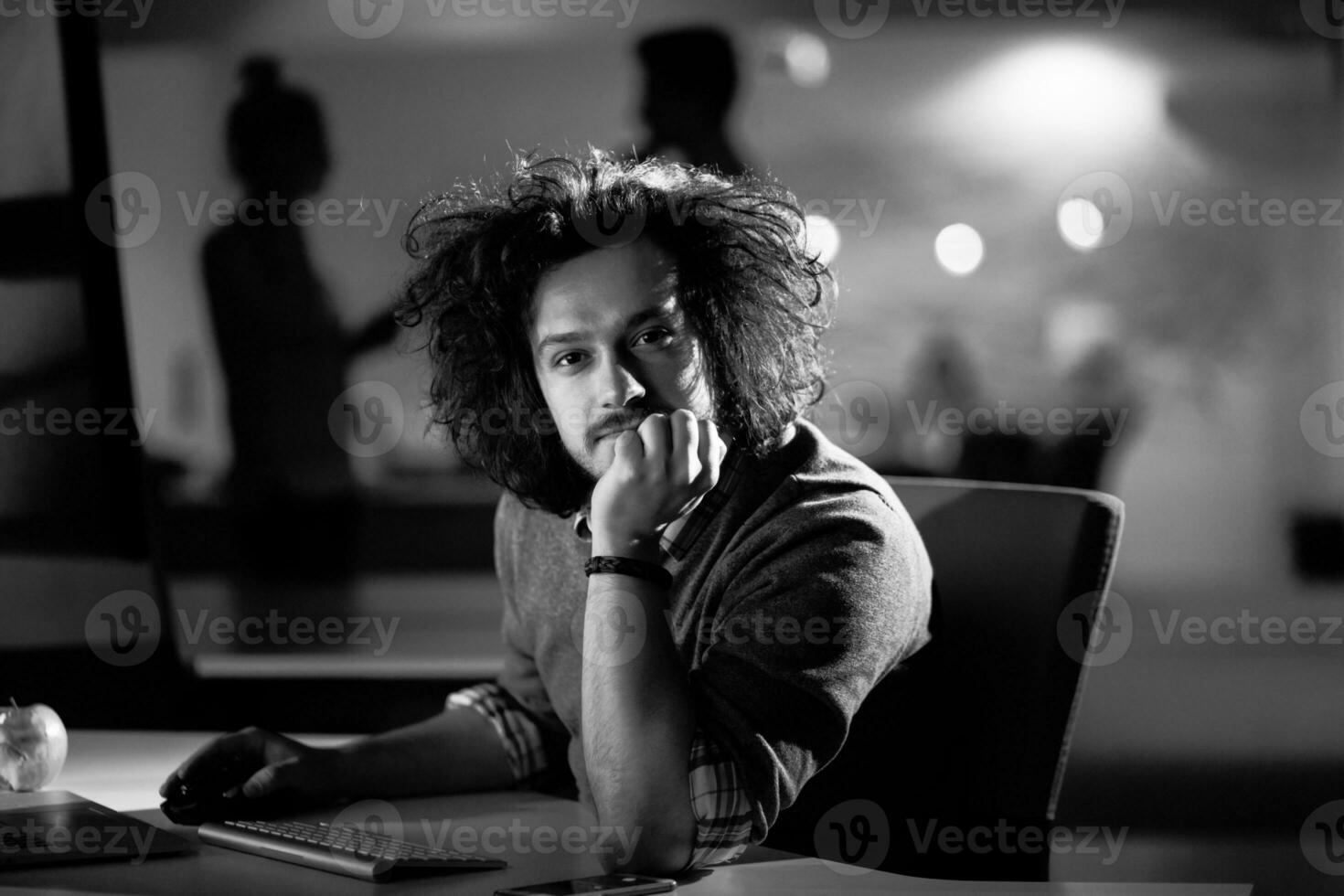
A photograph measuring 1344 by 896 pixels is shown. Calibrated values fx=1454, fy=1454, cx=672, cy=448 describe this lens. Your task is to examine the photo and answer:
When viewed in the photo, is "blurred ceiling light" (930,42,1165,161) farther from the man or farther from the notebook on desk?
the notebook on desk

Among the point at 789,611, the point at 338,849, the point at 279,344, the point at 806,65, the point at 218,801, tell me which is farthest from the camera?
the point at 279,344

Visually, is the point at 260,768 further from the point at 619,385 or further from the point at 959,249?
the point at 959,249

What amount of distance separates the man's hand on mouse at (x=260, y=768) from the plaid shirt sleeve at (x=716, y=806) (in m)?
0.50

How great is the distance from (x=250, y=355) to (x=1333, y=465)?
2258 millimetres

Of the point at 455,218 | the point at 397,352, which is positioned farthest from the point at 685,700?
the point at 397,352

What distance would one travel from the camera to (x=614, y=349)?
4.93 feet

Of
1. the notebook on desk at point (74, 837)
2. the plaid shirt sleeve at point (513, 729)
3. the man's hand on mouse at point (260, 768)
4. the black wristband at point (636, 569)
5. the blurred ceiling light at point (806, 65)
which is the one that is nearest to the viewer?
the notebook on desk at point (74, 837)

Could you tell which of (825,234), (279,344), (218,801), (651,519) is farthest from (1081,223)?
(218,801)

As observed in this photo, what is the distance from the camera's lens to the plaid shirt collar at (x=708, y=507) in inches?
59.8

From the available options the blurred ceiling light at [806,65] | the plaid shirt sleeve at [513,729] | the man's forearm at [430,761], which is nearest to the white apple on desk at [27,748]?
the man's forearm at [430,761]

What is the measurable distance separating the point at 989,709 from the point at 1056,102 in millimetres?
1783

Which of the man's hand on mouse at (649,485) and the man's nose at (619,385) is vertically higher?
the man's nose at (619,385)

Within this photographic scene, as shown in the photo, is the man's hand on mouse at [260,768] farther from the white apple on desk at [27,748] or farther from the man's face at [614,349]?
the man's face at [614,349]

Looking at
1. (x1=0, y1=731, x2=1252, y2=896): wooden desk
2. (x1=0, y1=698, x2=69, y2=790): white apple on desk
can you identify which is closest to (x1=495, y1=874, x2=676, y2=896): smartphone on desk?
(x1=0, y1=731, x2=1252, y2=896): wooden desk
